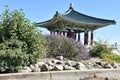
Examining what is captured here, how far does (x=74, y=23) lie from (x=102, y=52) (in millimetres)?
17280

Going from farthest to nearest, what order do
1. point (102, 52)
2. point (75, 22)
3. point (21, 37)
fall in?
point (75, 22) → point (102, 52) → point (21, 37)

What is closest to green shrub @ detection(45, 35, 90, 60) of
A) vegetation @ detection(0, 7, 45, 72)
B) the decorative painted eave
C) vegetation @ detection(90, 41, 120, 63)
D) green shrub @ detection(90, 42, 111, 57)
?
vegetation @ detection(90, 41, 120, 63)

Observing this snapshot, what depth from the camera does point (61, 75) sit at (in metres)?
9.92

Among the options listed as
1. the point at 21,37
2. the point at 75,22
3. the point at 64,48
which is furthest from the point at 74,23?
the point at 21,37

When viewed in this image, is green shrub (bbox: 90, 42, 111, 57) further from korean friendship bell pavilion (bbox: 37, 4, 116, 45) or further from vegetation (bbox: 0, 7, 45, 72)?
korean friendship bell pavilion (bbox: 37, 4, 116, 45)

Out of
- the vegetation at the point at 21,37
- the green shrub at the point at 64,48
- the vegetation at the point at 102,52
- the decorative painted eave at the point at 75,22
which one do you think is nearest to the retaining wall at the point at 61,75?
the vegetation at the point at 21,37

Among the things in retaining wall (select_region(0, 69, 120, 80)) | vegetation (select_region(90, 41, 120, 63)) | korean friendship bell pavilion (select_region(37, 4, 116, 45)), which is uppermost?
korean friendship bell pavilion (select_region(37, 4, 116, 45))

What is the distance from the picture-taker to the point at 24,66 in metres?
10.5

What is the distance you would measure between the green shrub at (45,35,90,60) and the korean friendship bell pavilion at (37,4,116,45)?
668 inches

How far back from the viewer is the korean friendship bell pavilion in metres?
33.6

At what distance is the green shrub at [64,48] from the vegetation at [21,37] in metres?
3.58

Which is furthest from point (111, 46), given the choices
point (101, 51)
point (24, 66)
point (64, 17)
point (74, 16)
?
point (74, 16)

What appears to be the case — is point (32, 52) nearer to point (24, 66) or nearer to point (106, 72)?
point (24, 66)

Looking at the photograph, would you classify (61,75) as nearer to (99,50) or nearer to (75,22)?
(99,50)
